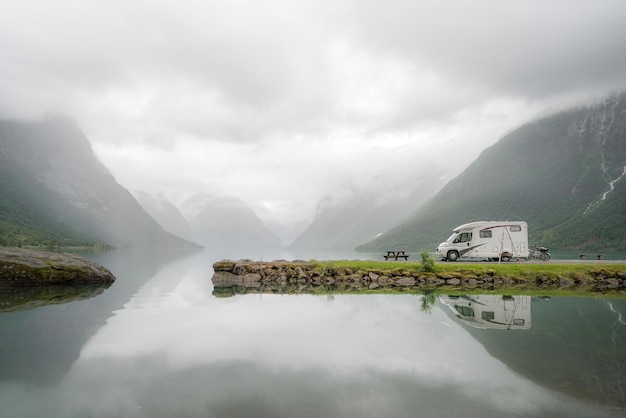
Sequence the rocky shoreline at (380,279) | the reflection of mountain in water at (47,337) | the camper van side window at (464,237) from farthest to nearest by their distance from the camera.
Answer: the camper van side window at (464,237) < the rocky shoreline at (380,279) < the reflection of mountain in water at (47,337)

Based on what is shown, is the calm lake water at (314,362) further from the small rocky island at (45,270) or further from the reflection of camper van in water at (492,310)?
the small rocky island at (45,270)

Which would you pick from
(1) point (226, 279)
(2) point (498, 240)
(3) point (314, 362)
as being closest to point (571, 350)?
(3) point (314, 362)

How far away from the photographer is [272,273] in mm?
32906

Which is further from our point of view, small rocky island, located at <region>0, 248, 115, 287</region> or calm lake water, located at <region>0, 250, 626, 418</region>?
small rocky island, located at <region>0, 248, 115, 287</region>

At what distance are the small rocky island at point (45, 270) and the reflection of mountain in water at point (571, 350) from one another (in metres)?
27.0

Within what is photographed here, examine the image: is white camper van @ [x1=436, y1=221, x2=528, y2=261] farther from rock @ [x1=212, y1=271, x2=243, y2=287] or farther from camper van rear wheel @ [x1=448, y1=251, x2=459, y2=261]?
rock @ [x1=212, y1=271, x2=243, y2=287]

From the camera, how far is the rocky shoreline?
27.9 meters

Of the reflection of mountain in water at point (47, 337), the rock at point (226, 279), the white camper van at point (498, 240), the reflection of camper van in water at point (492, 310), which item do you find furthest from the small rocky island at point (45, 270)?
the white camper van at point (498, 240)

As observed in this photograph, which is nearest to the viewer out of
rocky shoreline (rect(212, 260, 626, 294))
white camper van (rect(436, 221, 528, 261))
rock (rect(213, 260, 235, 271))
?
rocky shoreline (rect(212, 260, 626, 294))

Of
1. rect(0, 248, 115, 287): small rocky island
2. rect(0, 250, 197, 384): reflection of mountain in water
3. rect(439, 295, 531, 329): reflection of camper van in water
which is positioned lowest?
rect(0, 250, 197, 384): reflection of mountain in water

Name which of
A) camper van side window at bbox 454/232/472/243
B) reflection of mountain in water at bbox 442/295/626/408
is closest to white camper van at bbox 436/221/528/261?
camper van side window at bbox 454/232/472/243

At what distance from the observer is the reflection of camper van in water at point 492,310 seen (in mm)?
14234

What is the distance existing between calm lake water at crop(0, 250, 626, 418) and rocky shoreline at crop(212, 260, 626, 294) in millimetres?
11016

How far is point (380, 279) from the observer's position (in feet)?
99.6
